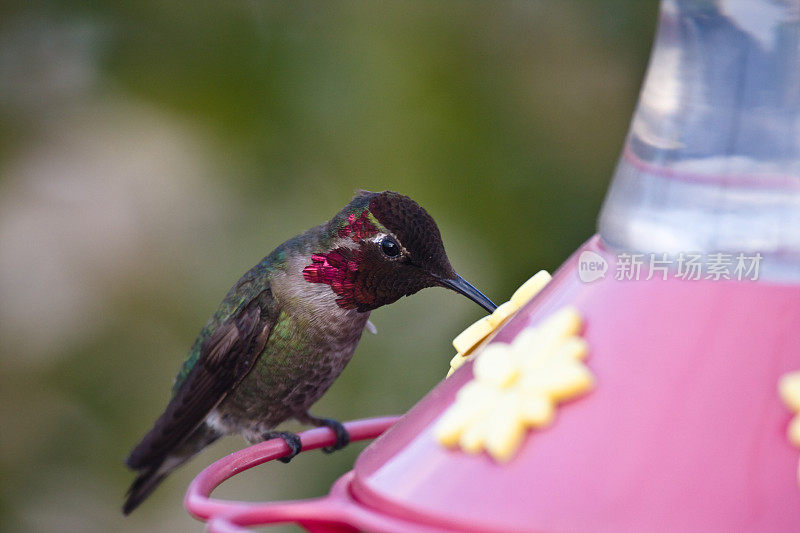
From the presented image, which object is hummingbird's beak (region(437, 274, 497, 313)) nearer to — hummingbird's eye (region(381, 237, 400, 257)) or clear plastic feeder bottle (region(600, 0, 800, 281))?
hummingbird's eye (region(381, 237, 400, 257))

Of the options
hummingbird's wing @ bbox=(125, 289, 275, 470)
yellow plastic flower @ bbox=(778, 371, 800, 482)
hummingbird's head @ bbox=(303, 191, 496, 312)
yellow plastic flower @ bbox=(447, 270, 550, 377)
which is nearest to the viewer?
yellow plastic flower @ bbox=(778, 371, 800, 482)

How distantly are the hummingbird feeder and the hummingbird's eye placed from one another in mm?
1253

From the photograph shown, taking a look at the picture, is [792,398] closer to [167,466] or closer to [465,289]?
[465,289]

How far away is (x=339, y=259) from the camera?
298cm

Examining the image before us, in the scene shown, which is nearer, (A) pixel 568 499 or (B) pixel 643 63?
(A) pixel 568 499

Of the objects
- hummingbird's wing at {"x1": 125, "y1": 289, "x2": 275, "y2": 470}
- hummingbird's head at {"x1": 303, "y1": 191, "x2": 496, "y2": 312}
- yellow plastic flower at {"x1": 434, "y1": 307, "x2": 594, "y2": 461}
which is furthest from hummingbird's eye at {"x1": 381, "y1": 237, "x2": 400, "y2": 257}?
yellow plastic flower at {"x1": 434, "y1": 307, "x2": 594, "y2": 461}

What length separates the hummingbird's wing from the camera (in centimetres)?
298

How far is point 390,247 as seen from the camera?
9.34 feet

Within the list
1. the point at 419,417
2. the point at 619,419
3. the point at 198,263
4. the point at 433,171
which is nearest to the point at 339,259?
the point at 433,171

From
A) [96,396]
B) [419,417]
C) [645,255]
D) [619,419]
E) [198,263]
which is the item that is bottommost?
[96,396]

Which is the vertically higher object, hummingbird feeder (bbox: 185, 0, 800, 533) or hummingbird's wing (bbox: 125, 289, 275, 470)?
hummingbird feeder (bbox: 185, 0, 800, 533)

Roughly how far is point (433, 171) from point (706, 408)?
259 cm

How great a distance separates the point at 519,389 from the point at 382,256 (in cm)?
151

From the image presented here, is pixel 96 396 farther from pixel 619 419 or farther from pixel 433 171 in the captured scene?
pixel 619 419
